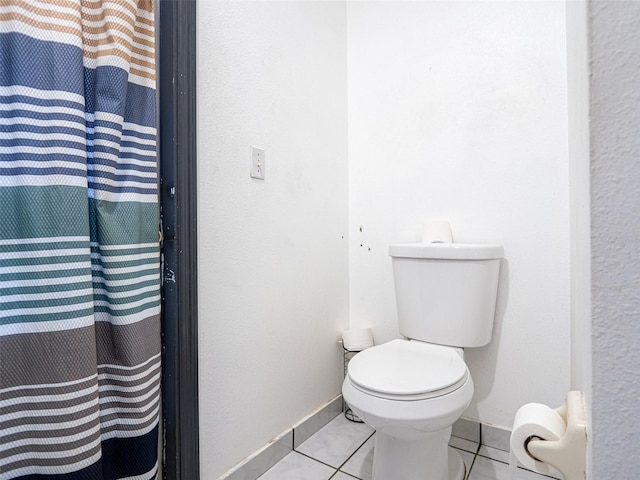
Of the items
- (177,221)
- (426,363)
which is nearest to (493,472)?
(426,363)

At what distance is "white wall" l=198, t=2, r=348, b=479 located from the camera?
1.07 metres

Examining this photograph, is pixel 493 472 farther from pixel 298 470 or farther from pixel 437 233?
pixel 437 233

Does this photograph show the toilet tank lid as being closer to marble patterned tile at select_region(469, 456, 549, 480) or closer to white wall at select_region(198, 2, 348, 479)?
white wall at select_region(198, 2, 348, 479)

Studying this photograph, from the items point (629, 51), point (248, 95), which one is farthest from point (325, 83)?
point (629, 51)

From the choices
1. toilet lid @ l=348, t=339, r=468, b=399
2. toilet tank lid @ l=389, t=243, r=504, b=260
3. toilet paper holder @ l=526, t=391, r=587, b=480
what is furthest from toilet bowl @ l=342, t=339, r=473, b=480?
toilet paper holder @ l=526, t=391, r=587, b=480

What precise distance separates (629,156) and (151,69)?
0.94 metres

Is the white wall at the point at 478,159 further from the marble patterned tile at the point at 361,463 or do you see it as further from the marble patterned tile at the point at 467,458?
the marble patterned tile at the point at 361,463

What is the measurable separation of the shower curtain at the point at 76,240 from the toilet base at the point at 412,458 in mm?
643

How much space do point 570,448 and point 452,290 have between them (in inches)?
37.0

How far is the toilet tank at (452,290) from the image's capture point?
125 centimetres

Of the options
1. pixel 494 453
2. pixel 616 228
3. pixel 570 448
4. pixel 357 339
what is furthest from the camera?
pixel 357 339

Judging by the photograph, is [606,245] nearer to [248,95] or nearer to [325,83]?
[248,95]

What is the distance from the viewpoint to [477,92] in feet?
4.56

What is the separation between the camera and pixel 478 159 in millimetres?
1394
